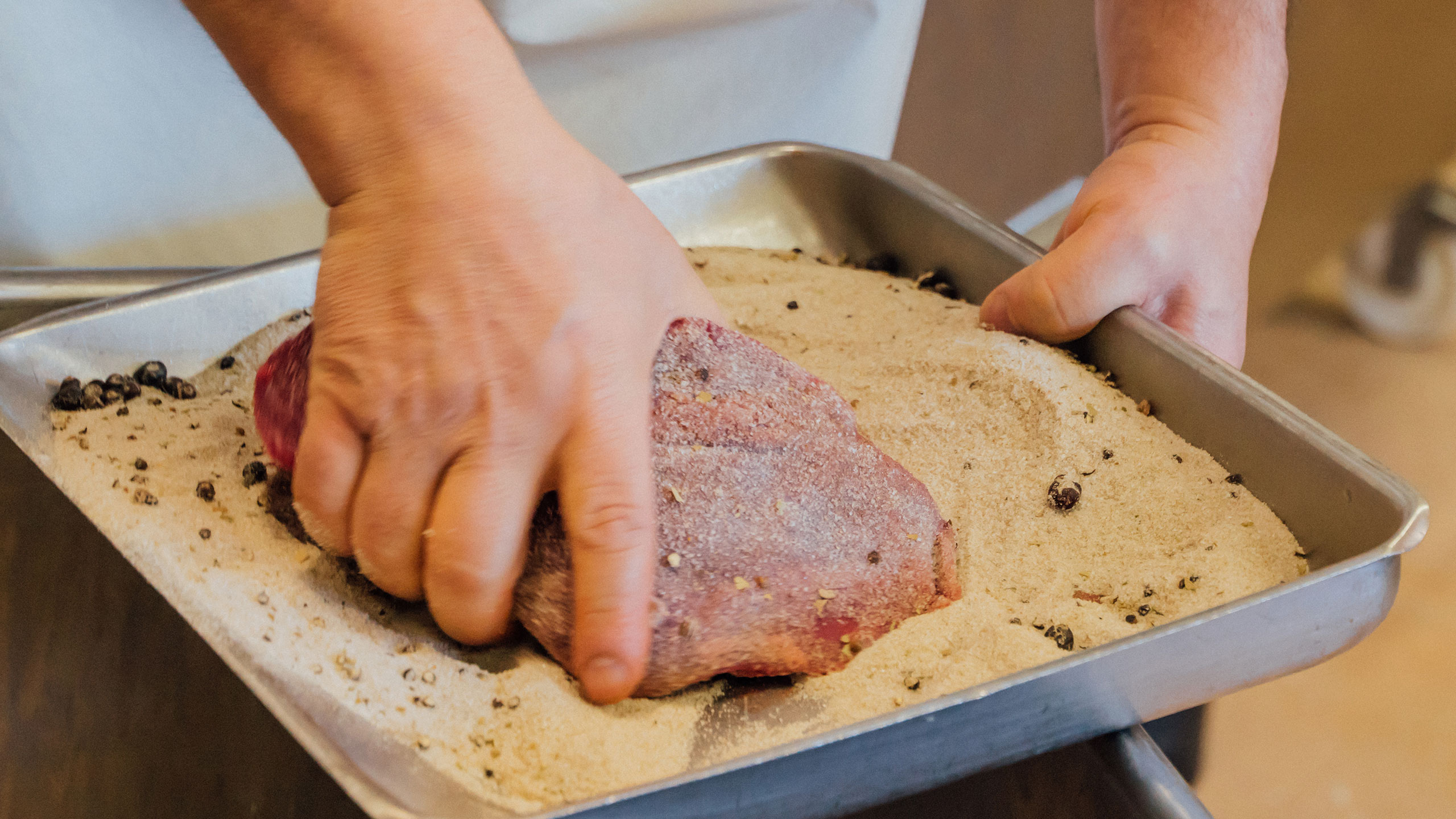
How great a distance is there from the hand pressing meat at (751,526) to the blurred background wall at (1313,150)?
4.41ft

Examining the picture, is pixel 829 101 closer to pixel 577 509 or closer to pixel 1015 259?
pixel 1015 259

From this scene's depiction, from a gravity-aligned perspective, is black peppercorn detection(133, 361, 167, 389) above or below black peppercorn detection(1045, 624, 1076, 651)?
below

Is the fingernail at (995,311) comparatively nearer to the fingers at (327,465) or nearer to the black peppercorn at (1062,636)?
the black peppercorn at (1062,636)

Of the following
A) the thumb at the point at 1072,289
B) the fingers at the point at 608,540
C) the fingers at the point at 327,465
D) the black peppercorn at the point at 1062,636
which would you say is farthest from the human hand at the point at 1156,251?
the fingers at the point at 327,465

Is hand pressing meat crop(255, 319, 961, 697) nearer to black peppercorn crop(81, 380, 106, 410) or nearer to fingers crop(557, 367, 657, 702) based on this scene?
fingers crop(557, 367, 657, 702)

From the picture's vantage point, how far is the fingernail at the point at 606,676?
1.69 feet

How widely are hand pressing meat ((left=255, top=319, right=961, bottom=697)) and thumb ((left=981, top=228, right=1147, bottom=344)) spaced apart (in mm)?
196

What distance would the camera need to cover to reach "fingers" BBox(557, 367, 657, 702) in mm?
512

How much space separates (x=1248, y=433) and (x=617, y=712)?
451mm

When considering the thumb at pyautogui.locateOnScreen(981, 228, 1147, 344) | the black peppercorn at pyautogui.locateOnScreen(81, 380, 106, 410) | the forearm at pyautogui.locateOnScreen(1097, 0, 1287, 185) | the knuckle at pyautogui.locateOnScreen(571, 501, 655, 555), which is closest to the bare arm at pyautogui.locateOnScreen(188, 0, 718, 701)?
the knuckle at pyautogui.locateOnScreen(571, 501, 655, 555)

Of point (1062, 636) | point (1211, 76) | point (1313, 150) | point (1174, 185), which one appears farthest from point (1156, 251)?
point (1313, 150)

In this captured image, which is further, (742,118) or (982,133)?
(982,133)

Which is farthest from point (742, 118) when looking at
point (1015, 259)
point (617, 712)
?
point (617, 712)

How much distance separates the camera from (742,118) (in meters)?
1.24
